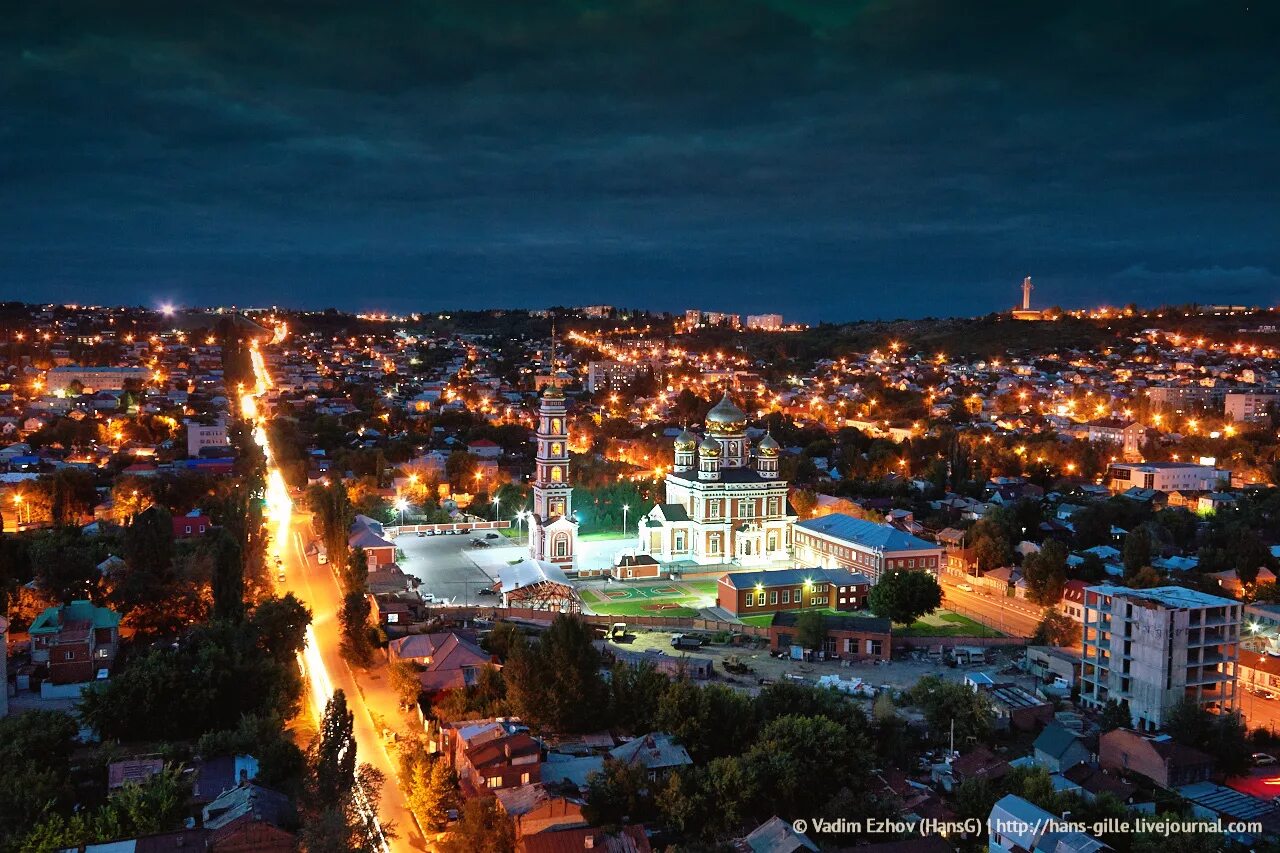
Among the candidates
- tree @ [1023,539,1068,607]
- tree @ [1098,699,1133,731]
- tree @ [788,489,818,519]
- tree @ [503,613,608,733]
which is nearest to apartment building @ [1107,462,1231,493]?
tree @ [788,489,818,519]

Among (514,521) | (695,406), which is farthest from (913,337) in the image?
(514,521)

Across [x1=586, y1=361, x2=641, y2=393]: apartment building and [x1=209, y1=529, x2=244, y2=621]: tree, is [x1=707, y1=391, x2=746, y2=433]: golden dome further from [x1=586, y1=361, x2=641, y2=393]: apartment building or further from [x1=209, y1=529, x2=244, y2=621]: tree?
[x1=586, y1=361, x2=641, y2=393]: apartment building

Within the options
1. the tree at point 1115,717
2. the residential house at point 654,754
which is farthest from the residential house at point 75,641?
the tree at point 1115,717

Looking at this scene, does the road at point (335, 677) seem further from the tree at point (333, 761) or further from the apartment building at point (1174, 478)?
the apartment building at point (1174, 478)

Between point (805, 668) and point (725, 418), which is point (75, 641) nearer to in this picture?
point (805, 668)

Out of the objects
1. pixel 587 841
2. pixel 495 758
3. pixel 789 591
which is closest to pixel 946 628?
pixel 789 591

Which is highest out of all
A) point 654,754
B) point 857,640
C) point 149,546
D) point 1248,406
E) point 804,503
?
point 1248,406

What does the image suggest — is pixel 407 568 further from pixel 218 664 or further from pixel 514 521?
pixel 218 664
